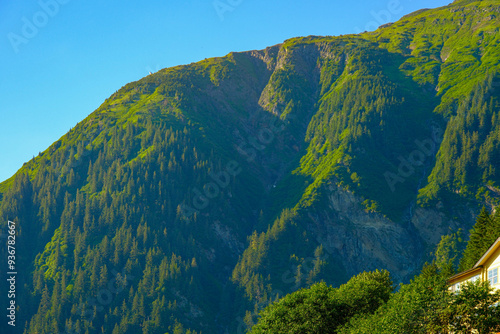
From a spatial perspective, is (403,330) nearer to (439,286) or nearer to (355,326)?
(439,286)

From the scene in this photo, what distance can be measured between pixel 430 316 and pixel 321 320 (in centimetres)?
2567

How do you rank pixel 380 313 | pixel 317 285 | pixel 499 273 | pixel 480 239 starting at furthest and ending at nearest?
pixel 480 239 < pixel 317 285 < pixel 380 313 < pixel 499 273

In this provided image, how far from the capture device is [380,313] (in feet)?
207

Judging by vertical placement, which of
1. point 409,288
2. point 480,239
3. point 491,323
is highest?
point 409,288

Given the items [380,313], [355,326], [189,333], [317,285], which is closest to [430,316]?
[380,313]

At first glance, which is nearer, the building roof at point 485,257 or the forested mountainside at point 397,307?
the forested mountainside at point 397,307

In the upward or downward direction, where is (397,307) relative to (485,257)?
downward

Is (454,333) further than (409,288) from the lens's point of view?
No

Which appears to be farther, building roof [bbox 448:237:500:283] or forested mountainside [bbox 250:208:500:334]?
building roof [bbox 448:237:500:283]

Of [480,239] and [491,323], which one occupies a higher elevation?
[491,323]

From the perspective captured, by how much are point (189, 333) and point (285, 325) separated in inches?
5027

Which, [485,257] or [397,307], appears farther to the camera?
[397,307]

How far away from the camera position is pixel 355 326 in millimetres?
66125

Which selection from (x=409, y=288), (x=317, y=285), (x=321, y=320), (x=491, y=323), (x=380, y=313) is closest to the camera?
(x=491, y=323)
